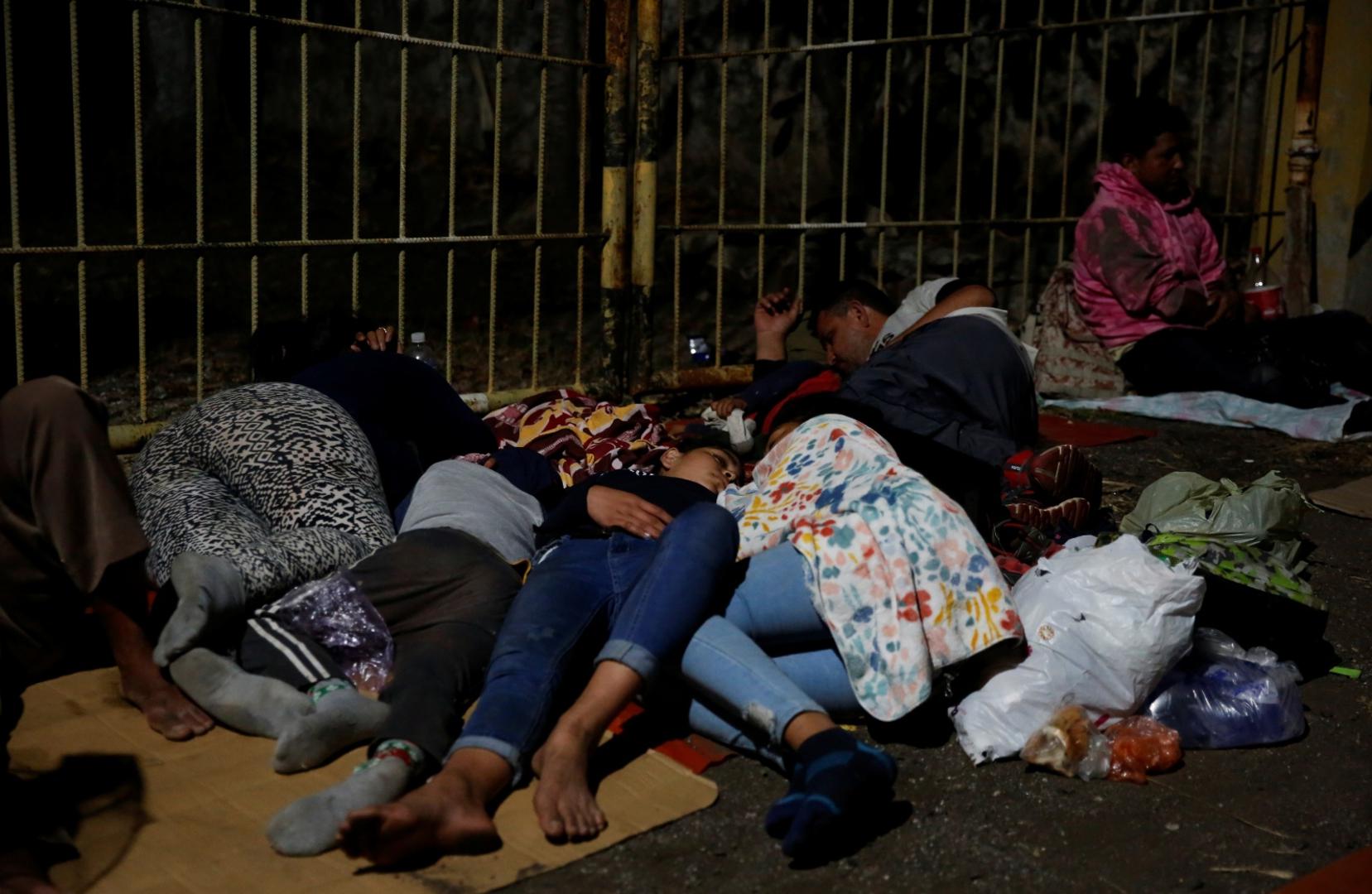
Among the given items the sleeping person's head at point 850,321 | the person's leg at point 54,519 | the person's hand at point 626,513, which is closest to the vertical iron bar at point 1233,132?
the sleeping person's head at point 850,321

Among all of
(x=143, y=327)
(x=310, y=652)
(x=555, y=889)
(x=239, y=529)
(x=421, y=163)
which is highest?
(x=421, y=163)

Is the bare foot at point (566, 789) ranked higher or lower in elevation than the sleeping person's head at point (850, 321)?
lower

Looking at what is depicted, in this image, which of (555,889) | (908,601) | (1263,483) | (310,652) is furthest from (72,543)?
(1263,483)

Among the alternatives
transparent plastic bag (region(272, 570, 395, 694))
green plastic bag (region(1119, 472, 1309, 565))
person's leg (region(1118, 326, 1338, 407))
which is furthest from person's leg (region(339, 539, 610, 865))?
person's leg (region(1118, 326, 1338, 407))

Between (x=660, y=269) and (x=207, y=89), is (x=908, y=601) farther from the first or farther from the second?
(x=660, y=269)

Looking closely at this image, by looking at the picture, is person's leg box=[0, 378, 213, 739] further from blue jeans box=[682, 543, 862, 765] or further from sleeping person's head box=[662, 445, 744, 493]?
sleeping person's head box=[662, 445, 744, 493]

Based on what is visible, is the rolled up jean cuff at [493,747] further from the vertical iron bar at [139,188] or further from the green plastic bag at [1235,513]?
the vertical iron bar at [139,188]

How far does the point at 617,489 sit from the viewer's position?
3.53m

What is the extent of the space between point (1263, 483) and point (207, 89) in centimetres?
574

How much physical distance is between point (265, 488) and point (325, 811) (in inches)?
50.7

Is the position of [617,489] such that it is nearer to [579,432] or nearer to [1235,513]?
[579,432]

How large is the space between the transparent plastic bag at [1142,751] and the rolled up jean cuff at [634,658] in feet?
3.28

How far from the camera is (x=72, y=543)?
2762mm

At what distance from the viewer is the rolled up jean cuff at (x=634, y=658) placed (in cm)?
289
